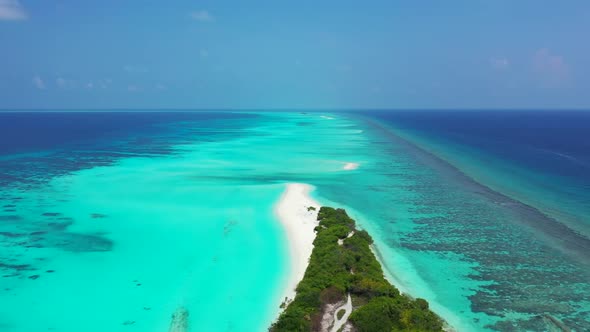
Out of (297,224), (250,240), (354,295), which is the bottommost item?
(250,240)

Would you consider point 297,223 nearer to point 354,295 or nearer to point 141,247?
point 141,247

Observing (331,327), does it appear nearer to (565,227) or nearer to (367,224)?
(367,224)

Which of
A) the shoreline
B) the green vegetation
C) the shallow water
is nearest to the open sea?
the shallow water

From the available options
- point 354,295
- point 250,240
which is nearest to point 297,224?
point 250,240

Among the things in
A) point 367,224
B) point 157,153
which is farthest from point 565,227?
point 157,153

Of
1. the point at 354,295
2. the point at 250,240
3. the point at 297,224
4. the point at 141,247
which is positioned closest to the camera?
the point at 354,295

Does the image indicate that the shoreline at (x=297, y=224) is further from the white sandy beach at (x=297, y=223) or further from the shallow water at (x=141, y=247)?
the shallow water at (x=141, y=247)

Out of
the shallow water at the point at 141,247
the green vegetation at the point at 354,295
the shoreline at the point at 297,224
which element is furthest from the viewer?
the shoreline at the point at 297,224

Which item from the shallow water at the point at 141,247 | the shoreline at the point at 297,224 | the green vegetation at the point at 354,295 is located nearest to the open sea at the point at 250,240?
the shallow water at the point at 141,247
